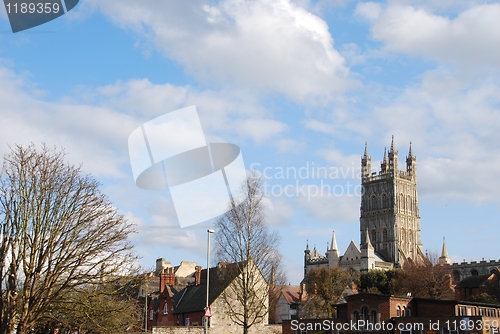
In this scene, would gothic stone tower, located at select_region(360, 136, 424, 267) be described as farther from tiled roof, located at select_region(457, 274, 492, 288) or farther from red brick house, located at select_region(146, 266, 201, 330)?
red brick house, located at select_region(146, 266, 201, 330)

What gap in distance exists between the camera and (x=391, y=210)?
169 metres

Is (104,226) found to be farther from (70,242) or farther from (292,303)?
(292,303)

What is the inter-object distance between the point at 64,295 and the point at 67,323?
147cm

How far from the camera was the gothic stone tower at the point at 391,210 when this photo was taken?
545 feet

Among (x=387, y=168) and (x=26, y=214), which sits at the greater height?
(x=387, y=168)

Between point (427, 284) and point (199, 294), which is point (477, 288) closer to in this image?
point (427, 284)

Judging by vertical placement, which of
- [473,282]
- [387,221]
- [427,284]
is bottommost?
[427,284]

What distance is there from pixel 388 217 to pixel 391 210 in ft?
7.12

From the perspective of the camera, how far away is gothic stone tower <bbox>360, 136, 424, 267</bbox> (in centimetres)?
16618

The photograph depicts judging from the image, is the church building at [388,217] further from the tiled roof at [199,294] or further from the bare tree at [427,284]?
the tiled roof at [199,294]

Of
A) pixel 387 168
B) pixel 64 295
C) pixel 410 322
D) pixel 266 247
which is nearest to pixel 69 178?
pixel 64 295

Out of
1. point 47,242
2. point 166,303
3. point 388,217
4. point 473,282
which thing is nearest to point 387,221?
point 388,217

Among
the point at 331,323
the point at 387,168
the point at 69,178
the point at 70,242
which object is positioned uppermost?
the point at 387,168

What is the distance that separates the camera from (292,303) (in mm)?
104875
